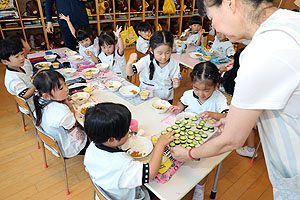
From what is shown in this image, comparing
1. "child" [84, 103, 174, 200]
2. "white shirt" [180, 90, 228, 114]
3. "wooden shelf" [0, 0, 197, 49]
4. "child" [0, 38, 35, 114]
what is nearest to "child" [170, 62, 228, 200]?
"white shirt" [180, 90, 228, 114]

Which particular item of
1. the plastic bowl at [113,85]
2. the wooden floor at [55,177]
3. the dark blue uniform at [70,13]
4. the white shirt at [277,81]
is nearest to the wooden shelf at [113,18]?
the dark blue uniform at [70,13]

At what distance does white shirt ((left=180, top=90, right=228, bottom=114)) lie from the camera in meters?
1.58

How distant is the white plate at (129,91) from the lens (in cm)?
180

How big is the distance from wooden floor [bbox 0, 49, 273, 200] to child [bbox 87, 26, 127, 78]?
123cm

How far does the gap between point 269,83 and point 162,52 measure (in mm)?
1424

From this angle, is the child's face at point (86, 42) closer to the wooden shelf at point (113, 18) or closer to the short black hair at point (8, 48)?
the short black hair at point (8, 48)

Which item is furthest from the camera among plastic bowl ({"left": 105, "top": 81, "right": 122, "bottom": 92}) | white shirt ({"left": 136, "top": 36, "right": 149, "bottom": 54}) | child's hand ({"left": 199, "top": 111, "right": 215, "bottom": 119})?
white shirt ({"left": 136, "top": 36, "right": 149, "bottom": 54})

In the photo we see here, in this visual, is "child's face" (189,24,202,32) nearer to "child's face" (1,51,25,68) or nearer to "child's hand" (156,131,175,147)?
"child's face" (1,51,25,68)

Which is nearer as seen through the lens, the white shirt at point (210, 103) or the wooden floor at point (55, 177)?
the white shirt at point (210, 103)

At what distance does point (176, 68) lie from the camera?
2068mm

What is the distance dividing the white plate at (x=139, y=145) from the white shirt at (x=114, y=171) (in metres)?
0.17

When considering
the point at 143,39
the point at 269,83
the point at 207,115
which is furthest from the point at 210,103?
the point at 143,39

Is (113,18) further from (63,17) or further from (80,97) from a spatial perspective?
(80,97)

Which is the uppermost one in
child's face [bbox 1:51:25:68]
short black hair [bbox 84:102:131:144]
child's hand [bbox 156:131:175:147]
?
child's face [bbox 1:51:25:68]
